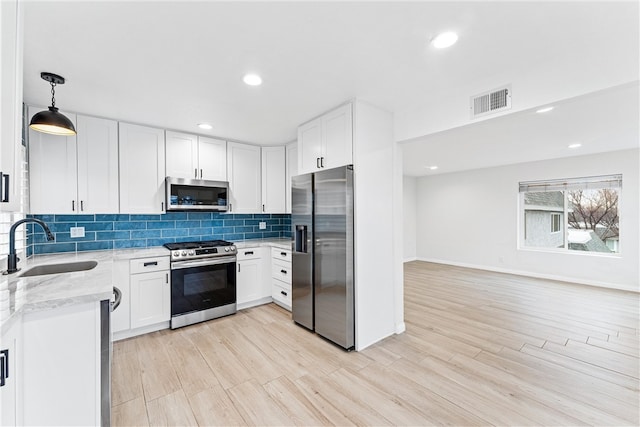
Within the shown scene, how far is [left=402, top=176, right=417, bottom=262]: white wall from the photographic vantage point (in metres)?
7.56

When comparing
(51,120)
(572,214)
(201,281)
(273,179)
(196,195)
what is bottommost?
(201,281)

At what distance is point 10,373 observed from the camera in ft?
3.70

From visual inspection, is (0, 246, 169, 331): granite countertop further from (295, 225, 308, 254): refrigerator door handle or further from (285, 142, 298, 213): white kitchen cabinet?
(285, 142, 298, 213): white kitchen cabinet

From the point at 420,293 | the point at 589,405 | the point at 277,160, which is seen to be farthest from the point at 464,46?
the point at 420,293

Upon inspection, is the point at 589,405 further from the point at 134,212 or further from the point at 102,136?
the point at 102,136

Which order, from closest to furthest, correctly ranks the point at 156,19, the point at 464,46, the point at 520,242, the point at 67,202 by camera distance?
the point at 156,19 → the point at 464,46 → the point at 67,202 → the point at 520,242

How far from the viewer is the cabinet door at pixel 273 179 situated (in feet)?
13.8

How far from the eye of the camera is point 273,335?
3.01 meters

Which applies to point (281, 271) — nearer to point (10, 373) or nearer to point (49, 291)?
point (49, 291)

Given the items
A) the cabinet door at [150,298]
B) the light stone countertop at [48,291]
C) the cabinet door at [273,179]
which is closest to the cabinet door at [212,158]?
the cabinet door at [273,179]

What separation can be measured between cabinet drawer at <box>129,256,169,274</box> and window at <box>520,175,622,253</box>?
6.84 meters

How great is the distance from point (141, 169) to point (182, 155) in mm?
500

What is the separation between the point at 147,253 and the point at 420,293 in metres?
4.07

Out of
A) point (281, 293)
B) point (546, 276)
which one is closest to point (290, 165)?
point (281, 293)
